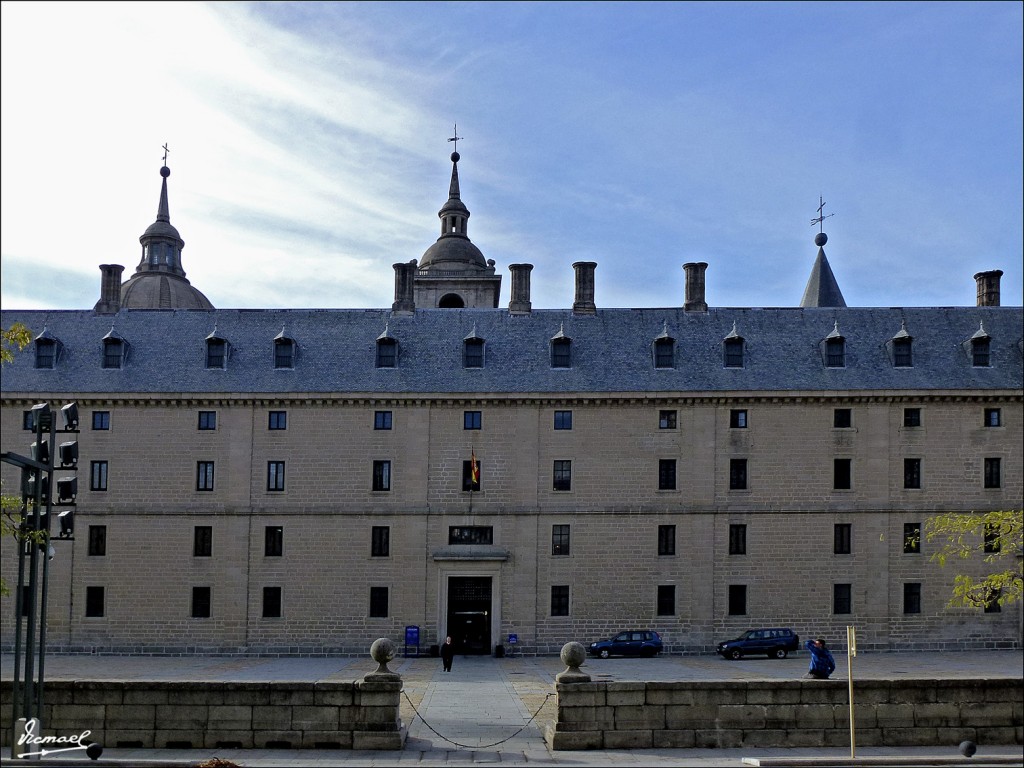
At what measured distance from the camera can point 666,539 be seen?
40.4 meters

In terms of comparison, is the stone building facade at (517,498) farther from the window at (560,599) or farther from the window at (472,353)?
the window at (472,353)

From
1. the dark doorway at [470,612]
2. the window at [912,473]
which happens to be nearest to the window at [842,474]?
the window at [912,473]

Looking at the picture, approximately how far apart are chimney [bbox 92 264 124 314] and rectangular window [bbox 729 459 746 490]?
93.5 ft

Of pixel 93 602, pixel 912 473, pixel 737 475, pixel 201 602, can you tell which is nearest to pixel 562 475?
pixel 737 475

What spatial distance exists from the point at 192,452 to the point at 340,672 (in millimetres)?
12797

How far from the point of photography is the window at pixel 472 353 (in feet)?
139

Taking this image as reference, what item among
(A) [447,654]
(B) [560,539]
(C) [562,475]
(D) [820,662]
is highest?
(C) [562,475]

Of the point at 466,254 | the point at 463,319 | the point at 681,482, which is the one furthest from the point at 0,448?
the point at 466,254

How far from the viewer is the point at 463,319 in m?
44.6

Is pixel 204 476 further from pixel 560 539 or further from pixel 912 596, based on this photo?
pixel 912 596

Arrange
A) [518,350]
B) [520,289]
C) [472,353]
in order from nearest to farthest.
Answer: [472,353], [518,350], [520,289]

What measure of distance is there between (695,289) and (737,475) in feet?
30.8

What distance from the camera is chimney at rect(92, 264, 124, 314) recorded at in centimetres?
4506

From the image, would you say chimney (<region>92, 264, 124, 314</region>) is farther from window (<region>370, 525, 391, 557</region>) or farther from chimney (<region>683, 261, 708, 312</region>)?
chimney (<region>683, 261, 708, 312</region>)
